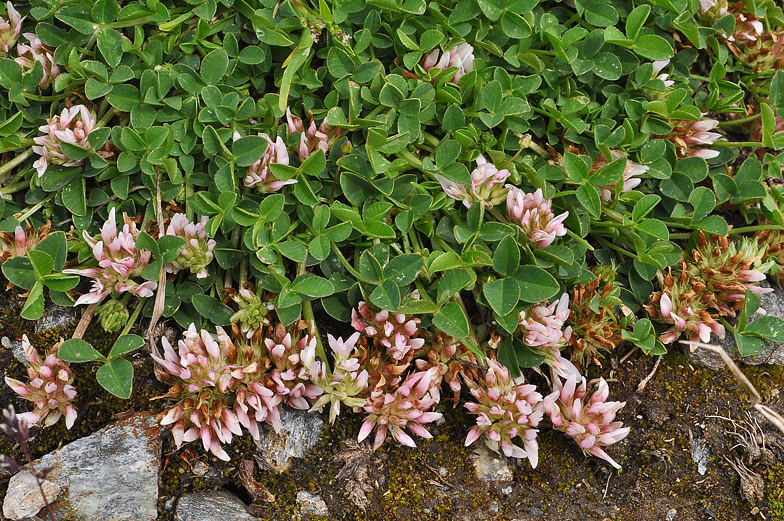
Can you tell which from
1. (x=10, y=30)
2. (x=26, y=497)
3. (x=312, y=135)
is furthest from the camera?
(x=10, y=30)

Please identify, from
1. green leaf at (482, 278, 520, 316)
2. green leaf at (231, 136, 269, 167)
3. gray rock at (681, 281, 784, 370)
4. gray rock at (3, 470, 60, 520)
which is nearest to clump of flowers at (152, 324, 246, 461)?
gray rock at (3, 470, 60, 520)

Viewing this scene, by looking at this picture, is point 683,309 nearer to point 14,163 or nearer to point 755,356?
point 755,356

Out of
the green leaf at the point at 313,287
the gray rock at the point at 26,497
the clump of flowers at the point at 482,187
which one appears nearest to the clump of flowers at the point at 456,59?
the clump of flowers at the point at 482,187

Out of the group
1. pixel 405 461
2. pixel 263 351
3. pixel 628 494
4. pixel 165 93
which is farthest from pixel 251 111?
pixel 628 494

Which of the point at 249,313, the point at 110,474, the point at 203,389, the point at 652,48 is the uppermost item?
the point at 652,48

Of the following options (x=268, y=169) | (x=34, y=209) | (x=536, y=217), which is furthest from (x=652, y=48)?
(x=34, y=209)

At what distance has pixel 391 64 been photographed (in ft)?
11.1

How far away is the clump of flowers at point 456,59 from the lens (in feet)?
10.6

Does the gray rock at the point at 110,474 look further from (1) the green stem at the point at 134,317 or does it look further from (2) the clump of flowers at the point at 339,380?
(2) the clump of flowers at the point at 339,380

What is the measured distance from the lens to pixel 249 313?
2.86 meters

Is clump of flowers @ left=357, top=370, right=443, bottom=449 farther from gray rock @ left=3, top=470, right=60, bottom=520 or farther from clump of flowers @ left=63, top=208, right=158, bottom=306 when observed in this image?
gray rock @ left=3, top=470, right=60, bottom=520

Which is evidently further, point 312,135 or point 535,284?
point 312,135

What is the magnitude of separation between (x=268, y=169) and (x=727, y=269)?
2.46 metres

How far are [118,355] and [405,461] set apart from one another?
1468 mm
